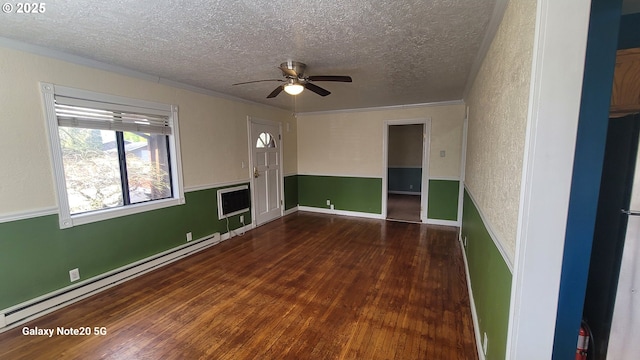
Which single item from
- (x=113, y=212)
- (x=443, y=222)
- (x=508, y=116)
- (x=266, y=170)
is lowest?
(x=443, y=222)

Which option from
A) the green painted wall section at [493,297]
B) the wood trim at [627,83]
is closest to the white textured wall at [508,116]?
the green painted wall section at [493,297]

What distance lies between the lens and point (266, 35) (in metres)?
1.95

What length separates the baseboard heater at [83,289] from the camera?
2095 millimetres

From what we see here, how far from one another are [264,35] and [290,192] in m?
4.05

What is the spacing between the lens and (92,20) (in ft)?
Result: 5.69

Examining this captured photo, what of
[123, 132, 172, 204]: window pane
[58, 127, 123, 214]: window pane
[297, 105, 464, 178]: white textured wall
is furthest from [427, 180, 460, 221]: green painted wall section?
[58, 127, 123, 214]: window pane

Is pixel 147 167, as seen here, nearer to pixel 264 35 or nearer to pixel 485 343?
pixel 264 35

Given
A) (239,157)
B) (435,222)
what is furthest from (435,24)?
(435,222)

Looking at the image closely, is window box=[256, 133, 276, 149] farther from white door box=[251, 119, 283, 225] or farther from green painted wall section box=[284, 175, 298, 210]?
green painted wall section box=[284, 175, 298, 210]

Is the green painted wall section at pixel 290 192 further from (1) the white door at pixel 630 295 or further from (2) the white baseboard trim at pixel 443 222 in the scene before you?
(1) the white door at pixel 630 295

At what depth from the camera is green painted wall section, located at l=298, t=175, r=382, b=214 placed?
5.25m

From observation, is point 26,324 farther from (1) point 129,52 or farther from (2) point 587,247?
(2) point 587,247

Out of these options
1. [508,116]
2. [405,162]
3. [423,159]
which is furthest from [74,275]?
[405,162]

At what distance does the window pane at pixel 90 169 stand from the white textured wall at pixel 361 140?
11.9ft
